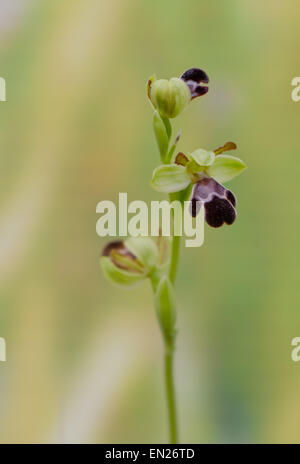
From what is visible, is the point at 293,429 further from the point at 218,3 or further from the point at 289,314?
the point at 218,3

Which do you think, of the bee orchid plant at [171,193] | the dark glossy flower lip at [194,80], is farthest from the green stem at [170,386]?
the dark glossy flower lip at [194,80]

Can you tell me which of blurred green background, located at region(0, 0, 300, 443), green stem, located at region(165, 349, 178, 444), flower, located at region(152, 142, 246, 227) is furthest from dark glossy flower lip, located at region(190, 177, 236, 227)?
blurred green background, located at region(0, 0, 300, 443)

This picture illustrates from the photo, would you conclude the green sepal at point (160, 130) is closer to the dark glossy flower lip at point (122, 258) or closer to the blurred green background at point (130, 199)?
the dark glossy flower lip at point (122, 258)

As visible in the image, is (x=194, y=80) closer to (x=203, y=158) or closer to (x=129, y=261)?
(x=203, y=158)

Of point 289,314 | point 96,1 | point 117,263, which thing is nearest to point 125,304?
point 289,314

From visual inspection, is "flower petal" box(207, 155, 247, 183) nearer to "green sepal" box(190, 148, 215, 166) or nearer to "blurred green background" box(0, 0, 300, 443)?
"green sepal" box(190, 148, 215, 166)

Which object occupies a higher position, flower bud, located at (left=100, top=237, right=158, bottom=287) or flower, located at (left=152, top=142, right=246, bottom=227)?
flower, located at (left=152, top=142, right=246, bottom=227)
